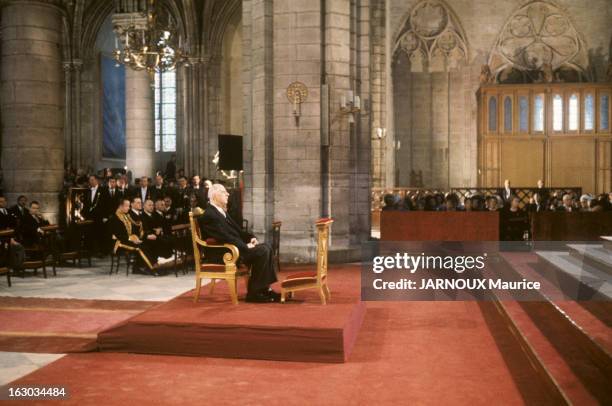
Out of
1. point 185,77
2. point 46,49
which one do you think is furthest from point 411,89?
point 46,49

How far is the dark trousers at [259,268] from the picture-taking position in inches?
274

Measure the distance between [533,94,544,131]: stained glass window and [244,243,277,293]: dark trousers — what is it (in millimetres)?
15716

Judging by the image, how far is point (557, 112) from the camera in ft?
67.4

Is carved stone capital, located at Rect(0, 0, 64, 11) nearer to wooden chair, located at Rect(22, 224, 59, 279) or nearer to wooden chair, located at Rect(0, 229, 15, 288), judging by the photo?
wooden chair, located at Rect(22, 224, 59, 279)

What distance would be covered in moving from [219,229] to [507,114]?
1575cm

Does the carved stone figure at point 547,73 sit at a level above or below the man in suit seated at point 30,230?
above

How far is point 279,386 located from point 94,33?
74.6ft

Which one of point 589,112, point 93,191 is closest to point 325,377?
point 93,191

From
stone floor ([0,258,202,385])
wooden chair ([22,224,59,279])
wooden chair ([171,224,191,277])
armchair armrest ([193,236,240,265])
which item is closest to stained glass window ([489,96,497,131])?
wooden chair ([171,224,191,277])

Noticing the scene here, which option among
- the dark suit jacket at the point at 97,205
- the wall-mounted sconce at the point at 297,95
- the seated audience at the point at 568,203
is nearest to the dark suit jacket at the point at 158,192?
the dark suit jacket at the point at 97,205

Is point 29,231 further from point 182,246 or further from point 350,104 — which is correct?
point 350,104

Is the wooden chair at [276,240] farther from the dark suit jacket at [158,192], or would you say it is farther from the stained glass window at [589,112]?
the stained glass window at [589,112]

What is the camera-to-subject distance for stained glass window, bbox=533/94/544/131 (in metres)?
20.6

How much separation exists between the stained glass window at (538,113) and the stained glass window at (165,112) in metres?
13.5
